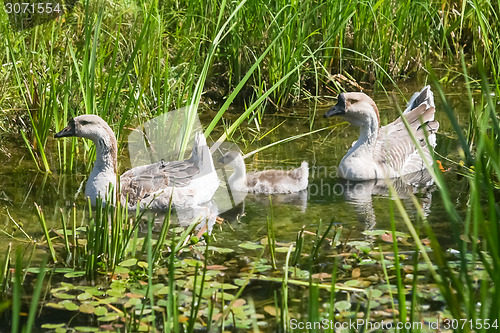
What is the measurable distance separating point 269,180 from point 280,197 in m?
0.20

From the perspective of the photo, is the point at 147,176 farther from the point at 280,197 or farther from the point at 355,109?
the point at 355,109

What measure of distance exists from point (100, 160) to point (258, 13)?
10.6ft

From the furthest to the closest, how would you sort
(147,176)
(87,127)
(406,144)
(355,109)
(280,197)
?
(406,144), (355,109), (280,197), (147,176), (87,127)

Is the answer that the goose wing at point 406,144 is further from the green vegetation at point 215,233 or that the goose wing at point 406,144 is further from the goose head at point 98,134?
the goose head at point 98,134


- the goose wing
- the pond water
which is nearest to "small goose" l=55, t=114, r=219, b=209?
the pond water

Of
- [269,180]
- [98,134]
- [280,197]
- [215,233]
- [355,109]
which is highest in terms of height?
[355,109]

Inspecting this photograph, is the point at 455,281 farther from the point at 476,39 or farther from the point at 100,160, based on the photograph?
the point at 476,39

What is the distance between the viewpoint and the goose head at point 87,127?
5988 millimetres

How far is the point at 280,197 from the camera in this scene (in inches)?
257

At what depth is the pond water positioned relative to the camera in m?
5.54

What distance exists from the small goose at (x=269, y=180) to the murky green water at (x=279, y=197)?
0.30 ft

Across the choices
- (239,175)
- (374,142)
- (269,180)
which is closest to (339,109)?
(374,142)

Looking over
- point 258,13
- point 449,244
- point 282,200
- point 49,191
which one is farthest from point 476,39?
point 49,191

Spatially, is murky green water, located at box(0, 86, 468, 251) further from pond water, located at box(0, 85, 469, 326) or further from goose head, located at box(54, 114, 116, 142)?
goose head, located at box(54, 114, 116, 142)
